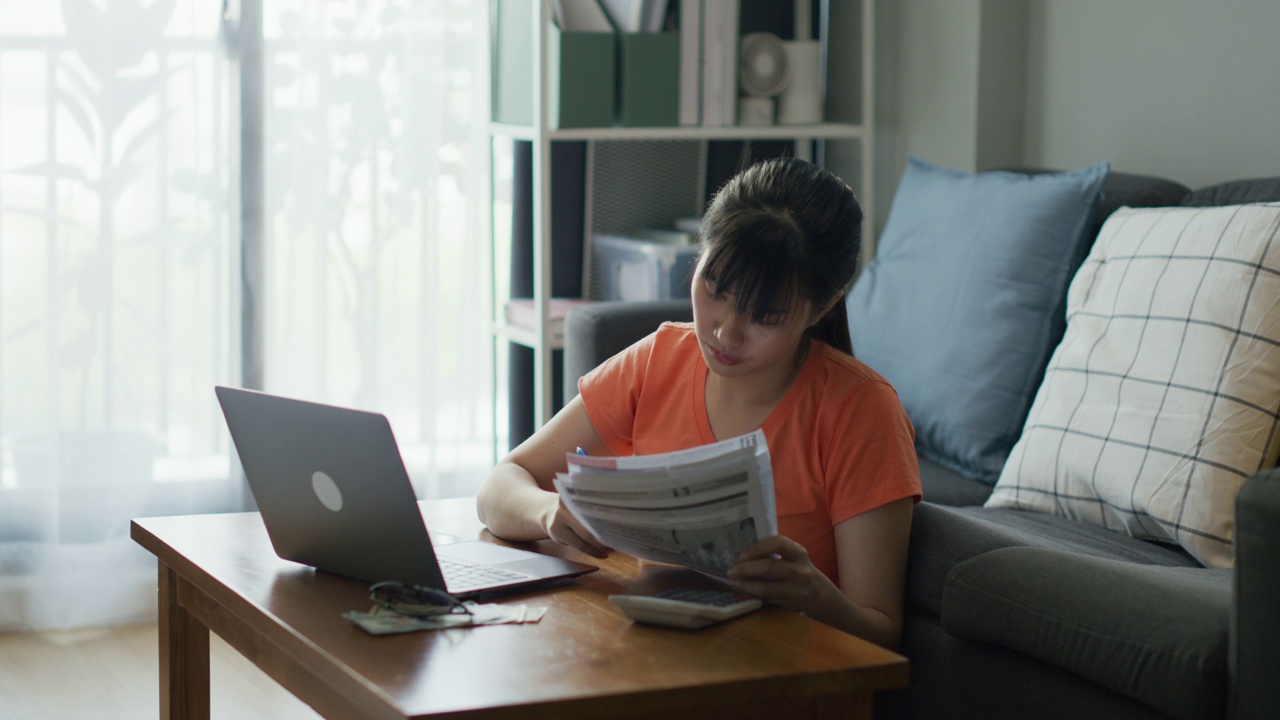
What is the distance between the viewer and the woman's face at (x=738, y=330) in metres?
1.27

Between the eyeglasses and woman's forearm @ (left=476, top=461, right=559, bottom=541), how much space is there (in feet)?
0.71

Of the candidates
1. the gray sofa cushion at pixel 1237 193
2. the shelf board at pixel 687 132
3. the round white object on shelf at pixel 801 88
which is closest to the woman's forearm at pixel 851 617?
the gray sofa cushion at pixel 1237 193

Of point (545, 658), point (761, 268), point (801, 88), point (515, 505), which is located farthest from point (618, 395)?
point (801, 88)

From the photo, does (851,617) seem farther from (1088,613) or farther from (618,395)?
(618,395)

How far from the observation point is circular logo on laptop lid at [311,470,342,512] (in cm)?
114

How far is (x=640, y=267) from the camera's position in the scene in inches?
109

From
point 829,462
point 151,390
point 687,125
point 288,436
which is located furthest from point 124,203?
point 829,462

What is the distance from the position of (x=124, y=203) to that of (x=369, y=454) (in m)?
1.72

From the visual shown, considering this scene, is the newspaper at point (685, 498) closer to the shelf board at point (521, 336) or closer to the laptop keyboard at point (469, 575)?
the laptop keyboard at point (469, 575)

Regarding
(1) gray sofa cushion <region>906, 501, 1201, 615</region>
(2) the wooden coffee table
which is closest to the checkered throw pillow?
(1) gray sofa cushion <region>906, 501, 1201, 615</region>

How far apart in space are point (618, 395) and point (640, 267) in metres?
1.31

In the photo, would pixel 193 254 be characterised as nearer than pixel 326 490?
No

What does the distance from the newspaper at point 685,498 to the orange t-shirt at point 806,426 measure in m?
0.20

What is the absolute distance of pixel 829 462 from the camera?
1.31m
